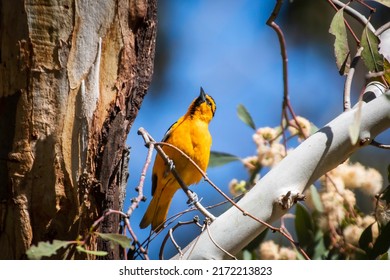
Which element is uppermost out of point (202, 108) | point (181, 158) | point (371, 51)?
point (371, 51)

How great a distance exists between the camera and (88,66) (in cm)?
158

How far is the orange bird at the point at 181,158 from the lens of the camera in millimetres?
2896

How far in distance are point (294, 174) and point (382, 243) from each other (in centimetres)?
63

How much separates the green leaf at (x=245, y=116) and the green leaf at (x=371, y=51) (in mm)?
816

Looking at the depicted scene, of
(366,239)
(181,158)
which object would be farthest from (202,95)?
(366,239)

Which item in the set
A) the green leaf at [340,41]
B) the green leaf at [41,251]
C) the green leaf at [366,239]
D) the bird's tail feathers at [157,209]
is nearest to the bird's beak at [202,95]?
the bird's tail feathers at [157,209]

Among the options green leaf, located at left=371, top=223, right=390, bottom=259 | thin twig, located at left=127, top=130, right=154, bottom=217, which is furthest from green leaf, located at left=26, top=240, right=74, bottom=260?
green leaf, located at left=371, top=223, right=390, bottom=259

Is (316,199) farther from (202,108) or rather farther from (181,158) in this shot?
(202,108)

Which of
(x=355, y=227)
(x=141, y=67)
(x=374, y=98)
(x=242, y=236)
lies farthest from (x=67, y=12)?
(x=355, y=227)

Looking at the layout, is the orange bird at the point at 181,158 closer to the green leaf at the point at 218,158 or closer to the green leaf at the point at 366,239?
the green leaf at the point at 218,158

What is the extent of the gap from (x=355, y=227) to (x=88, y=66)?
1200mm

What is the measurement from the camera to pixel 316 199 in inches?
94.5

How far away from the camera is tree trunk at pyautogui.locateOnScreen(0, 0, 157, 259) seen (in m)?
1.56
